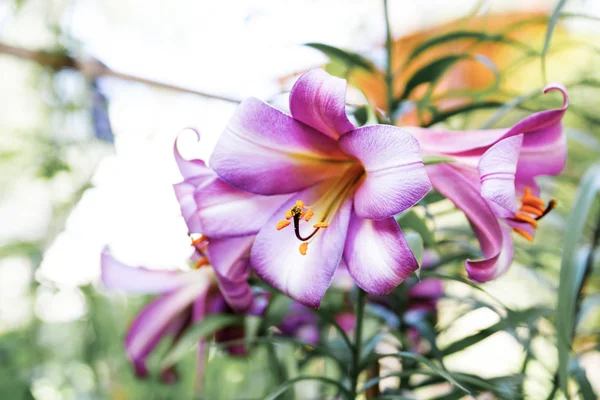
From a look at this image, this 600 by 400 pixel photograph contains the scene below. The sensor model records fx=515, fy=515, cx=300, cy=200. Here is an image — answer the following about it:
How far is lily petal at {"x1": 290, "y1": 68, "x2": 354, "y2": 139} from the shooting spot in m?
0.29

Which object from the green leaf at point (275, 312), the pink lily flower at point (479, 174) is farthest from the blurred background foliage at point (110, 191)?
the pink lily flower at point (479, 174)

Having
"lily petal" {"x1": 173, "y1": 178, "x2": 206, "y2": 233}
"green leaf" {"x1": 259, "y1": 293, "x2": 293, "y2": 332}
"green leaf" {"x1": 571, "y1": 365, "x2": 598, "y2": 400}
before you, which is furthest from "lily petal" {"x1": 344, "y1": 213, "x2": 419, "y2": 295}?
"green leaf" {"x1": 571, "y1": 365, "x2": 598, "y2": 400}

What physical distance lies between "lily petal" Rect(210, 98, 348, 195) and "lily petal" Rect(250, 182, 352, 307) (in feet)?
0.09

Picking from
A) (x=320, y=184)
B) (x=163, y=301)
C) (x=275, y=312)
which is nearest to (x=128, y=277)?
(x=163, y=301)

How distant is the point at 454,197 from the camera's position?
0.33 m

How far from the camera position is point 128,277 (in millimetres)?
529

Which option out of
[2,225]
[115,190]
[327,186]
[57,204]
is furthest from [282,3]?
[2,225]

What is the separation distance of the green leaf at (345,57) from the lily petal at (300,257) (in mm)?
151

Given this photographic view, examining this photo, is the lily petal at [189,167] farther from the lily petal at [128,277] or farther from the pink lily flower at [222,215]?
the lily petal at [128,277]

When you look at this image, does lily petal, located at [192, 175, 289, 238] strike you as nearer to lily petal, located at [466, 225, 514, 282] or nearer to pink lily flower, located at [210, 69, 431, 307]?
pink lily flower, located at [210, 69, 431, 307]

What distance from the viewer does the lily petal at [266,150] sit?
317 millimetres

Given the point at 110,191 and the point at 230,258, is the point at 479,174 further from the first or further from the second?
the point at 110,191

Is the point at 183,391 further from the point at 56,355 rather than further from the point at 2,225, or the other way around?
the point at 2,225

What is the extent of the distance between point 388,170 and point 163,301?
360 millimetres
